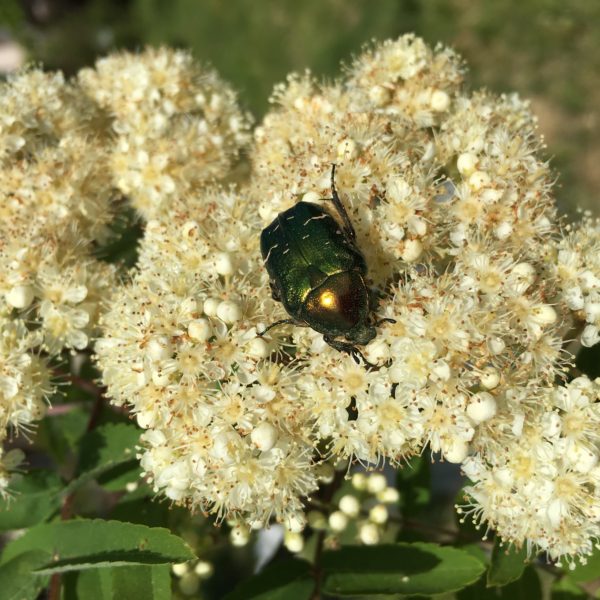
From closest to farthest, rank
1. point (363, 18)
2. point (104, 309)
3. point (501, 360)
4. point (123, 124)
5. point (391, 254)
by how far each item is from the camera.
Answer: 1. point (501, 360)
2. point (391, 254)
3. point (104, 309)
4. point (123, 124)
5. point (363, 18)

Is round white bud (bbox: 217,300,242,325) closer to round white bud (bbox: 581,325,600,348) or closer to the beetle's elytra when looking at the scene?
the beetle's elytra

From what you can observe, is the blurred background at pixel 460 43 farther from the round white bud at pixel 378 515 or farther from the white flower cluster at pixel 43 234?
the round white bud at pixel 378 515

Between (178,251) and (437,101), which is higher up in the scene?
(437,101)

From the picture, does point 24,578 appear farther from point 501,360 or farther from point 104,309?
point 501,360

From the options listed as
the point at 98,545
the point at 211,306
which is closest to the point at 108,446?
the point at 98,545

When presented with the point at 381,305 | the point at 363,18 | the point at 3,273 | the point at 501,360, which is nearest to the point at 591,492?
the point at 501,360

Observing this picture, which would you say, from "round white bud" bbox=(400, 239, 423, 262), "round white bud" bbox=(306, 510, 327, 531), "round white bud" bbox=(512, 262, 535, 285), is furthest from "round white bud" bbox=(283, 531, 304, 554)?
"round white bud" bbox=(512, 262, 535, 285)

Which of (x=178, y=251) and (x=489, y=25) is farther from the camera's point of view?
(x=489, y=25)

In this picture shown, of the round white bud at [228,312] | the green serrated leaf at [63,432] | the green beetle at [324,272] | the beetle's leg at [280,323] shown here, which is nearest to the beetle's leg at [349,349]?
the green beetle at [324,272]
